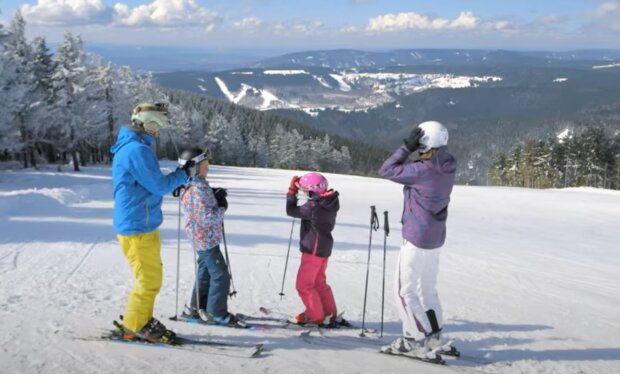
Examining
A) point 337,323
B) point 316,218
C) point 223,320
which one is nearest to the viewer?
point 223,320

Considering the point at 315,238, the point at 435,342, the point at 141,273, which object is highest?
the point at 315,238

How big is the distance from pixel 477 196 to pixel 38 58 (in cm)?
3209

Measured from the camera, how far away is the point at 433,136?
4.79m

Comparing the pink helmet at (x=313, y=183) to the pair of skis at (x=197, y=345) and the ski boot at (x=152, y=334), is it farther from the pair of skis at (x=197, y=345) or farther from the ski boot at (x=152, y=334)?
the ski boot at (x=152, y=334)

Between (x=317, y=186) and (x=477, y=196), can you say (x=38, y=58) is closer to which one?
(x=477, y=196)

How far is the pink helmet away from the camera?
5648 millimetres

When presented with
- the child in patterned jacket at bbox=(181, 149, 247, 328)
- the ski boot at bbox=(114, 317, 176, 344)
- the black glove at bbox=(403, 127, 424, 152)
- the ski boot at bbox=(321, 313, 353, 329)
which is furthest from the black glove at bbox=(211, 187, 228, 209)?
the black glove at bbox=(403, 127, 424, 152)

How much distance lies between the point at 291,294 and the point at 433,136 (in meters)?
3.49

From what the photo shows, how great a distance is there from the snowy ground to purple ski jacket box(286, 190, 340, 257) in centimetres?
102

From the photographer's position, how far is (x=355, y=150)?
12700 cm

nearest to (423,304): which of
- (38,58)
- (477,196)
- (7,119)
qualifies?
(477,196)

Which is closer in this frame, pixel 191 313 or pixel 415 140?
pixel 415 140

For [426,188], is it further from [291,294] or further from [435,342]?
[291,294]

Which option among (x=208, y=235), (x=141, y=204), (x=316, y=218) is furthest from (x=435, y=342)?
(x=141, y=204)
